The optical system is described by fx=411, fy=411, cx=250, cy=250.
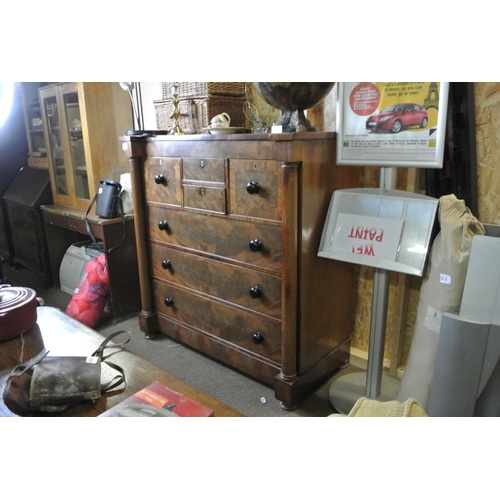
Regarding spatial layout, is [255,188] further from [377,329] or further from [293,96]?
[377,329]

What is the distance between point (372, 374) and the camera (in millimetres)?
1805

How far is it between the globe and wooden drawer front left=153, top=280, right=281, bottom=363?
88 centimetres

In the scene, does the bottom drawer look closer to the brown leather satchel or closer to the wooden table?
the wooden table

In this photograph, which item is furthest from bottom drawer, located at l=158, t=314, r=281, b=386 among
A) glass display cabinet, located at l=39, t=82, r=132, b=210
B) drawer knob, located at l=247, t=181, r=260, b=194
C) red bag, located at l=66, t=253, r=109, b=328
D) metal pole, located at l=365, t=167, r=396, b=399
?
glass display cabinet, located at l=39, t=82, r=132, b=210

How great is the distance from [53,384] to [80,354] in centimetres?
21

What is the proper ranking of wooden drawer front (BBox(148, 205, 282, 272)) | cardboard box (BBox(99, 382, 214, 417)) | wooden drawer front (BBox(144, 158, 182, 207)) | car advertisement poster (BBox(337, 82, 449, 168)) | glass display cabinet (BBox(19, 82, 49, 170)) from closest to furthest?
cardboard box (BBox(99, 382, 214, 417)), car advertisement poster (BBox(337, 82, 449, 168)), wooden drawer front (BBox(148, 205, 282, 272)), wooden drawer front (BBox(144, 158, 182, 207)), glass display cabinet (BBox(19, 82, 49, 170))

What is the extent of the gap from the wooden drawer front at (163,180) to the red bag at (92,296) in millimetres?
761

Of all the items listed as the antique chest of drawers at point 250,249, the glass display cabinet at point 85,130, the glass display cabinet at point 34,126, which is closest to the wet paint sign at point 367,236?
the antique chest of drawers at point 250,249

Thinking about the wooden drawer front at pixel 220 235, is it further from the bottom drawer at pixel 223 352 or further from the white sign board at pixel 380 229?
the bottom drawer at pixel 223 352

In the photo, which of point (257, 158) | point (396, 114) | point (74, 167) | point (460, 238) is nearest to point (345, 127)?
point (396, 114)

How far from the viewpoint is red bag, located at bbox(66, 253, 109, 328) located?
275cm

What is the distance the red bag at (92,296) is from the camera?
2.75m

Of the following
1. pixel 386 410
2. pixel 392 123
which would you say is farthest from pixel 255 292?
pixel 386 410

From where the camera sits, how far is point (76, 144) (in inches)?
125
